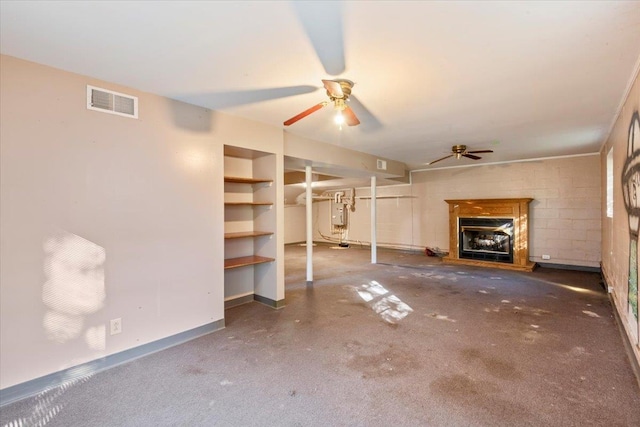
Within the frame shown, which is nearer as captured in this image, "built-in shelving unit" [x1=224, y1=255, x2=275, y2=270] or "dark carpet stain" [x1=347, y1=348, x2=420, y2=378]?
"dark carpet stain" [x1=347, y1=348, x2=420, y2=378]

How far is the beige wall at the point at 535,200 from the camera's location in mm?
5840

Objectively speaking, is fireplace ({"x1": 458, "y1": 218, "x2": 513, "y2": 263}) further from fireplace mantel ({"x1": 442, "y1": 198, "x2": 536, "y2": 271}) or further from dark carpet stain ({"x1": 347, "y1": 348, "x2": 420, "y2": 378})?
dark carpet stain ({"x1": 347, "y1": 348, "x2": 420, "y2": 378})

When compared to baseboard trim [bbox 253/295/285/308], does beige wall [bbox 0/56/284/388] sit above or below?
above

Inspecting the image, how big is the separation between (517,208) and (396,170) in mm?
2595

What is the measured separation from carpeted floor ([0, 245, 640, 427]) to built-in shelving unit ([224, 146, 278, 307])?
269 mm

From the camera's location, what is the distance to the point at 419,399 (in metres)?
2.02

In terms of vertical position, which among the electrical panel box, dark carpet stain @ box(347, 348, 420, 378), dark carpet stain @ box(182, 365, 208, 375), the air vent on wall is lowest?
dark carpet stain @ box(182, 365, 208, 375)

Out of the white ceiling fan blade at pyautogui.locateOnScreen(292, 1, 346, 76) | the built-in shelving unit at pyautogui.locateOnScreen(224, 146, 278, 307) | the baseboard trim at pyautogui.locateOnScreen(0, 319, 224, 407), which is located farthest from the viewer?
the built-in shelving unit at pyautogui.locateOnScreen(224, 146, 278, 307)

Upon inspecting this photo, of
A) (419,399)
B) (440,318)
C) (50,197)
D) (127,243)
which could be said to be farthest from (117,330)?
(440,318)

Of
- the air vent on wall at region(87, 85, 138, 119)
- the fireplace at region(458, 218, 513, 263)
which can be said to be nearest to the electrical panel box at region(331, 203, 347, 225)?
the fireplace at region(458, 218, 513, 263)

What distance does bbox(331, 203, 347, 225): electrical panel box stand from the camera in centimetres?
984

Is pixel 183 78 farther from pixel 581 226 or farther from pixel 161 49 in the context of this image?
pixel 581 226

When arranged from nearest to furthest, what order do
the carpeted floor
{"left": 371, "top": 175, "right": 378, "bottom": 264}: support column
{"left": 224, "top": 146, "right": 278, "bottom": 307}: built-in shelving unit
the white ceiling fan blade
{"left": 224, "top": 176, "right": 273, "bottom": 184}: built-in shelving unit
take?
1. the white ceiling fan blade
2. the carpeted floor
3. {"left": 224, "top": 176, "right": 273, "bottom": 184}: built-in shelving unit
4. {"left": 224, "top": 146, "right": 278, "bottom": 307}: built-in shelving unit
5. {"left": 371, "top": 175, "right": 378, "bottom": 264}: support column

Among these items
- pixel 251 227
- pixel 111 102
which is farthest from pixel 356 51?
pixel 251 227
